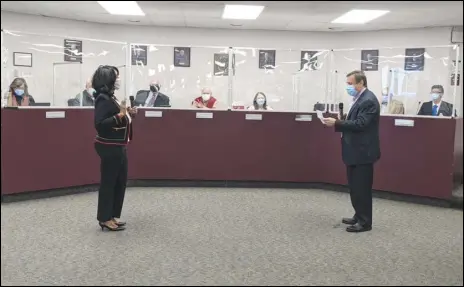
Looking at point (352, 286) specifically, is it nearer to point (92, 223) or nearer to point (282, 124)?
point (92, 223)

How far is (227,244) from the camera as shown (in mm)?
3896

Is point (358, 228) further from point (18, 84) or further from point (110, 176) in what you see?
point (18, 84)

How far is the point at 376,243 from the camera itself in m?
4.01

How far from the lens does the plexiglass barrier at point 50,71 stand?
521 centimetres

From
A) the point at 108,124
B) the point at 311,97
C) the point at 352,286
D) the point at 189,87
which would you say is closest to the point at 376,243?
the point at 352,286

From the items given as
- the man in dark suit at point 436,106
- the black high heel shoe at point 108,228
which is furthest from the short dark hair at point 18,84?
the man in dark suit at point 436,106

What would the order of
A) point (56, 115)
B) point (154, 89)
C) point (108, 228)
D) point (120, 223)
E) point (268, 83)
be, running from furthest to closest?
point (268, 83) → point (154, 89) → point (56, 115) → point (120, 223) → point (108, 228)

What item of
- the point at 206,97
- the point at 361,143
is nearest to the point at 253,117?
the point at 206,97

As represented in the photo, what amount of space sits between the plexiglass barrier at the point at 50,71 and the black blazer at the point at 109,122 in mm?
1496

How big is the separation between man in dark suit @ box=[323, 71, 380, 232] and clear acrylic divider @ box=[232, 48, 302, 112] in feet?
6.39

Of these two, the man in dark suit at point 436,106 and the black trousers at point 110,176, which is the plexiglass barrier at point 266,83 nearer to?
the man in dark suit at point 436,106

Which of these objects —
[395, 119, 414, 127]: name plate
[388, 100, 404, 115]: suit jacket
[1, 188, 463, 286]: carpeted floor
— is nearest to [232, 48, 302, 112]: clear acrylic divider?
[388, 100, 404, 115]: suit jacket

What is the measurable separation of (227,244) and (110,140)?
1.32 meters

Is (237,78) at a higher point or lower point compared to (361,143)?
higher
